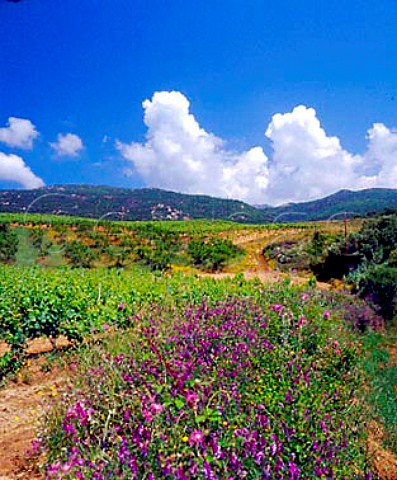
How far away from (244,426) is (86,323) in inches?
157

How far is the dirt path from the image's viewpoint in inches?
133

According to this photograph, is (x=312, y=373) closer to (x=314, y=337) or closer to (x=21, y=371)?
(x=314, y=337)

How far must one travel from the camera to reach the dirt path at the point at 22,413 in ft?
11.1

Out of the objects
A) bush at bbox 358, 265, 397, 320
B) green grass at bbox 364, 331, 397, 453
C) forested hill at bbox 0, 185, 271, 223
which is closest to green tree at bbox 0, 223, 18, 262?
bush at bbox 358, 265, 397, 320

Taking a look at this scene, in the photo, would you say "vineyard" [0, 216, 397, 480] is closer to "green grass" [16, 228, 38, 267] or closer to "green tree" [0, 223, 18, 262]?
"green tree" [0, 223, 18, 262]

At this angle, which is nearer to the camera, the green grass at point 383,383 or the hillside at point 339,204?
the green grass at point 383,383

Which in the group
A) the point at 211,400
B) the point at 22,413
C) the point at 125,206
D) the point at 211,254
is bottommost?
the point at 211,254

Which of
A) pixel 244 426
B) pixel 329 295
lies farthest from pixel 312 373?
pixel 329 295

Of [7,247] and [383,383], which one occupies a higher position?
[383,383]

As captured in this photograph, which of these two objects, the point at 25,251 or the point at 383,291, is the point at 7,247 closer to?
the point at 25,251

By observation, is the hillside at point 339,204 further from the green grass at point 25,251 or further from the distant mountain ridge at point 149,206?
the green grass at point 25,251

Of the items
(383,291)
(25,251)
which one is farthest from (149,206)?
(383,291)

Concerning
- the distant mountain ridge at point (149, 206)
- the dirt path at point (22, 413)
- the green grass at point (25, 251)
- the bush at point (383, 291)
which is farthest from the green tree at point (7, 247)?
the dirt path at point (22, 413)

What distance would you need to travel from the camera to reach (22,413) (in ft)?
15.5
